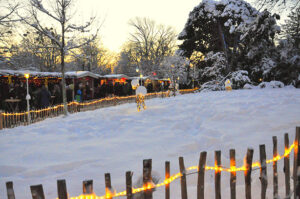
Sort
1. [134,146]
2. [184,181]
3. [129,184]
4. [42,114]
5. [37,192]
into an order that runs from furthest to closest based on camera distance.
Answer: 1. [42,114]
2. [134,146]
3. [184,181]
4. [129,184]
5. [37,192]

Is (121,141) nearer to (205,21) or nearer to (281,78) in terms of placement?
(281,78)

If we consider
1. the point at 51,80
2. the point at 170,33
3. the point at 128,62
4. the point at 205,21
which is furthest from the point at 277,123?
the point at 128,62

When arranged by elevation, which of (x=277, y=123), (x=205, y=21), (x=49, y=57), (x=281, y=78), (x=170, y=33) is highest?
(x=170, y=33)

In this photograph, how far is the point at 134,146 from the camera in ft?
16.6

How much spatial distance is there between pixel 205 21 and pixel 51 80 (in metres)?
17.5

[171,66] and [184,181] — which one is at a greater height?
[171,66]

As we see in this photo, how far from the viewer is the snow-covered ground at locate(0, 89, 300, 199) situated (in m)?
3.42

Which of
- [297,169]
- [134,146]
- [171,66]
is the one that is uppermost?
[171,66]

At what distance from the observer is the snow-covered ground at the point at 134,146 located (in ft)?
11.2

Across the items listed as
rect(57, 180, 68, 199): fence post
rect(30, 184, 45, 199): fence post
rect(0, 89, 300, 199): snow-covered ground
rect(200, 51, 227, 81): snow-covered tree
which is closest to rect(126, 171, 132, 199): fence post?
rect(57, 180, 68, 199): fence post

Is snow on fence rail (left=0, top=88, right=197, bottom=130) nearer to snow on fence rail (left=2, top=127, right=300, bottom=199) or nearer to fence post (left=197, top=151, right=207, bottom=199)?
snow on fence rail (left=2, top=127, right=300, bottom=199)

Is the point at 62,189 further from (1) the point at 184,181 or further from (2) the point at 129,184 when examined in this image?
(1) the point at 184,181

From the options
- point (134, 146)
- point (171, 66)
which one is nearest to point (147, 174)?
point (134, 146)

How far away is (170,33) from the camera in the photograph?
1690 inches
